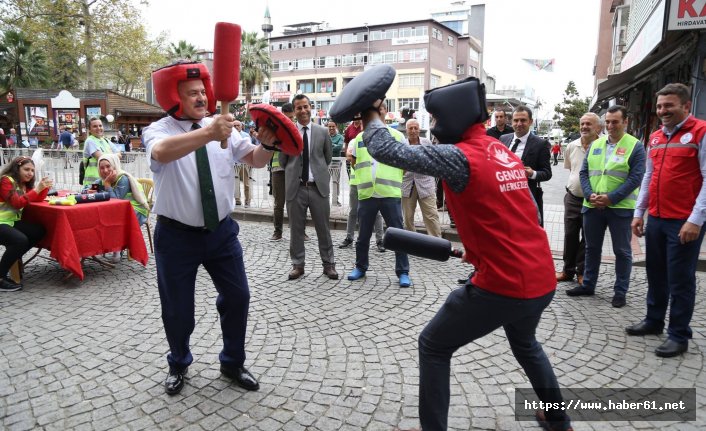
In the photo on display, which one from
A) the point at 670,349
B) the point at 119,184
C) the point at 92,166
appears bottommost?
the point at 670,349

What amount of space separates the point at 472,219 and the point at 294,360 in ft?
6.78

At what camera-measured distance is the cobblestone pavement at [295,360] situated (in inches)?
111

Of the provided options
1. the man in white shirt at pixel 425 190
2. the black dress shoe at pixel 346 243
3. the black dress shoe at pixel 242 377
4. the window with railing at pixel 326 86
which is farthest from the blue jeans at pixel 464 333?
the window with railing at pixel 326 86

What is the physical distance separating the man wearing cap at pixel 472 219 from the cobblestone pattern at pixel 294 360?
768mm

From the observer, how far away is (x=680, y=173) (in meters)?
3.68

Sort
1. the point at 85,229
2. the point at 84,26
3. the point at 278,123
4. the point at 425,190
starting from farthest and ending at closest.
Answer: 1. the point at 84,26
2. the point at 425,190
3. the point at 85,229
4. the point at 278,123

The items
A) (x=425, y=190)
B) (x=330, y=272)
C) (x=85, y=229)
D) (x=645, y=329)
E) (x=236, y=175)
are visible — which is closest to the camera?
(x=645, y=329)

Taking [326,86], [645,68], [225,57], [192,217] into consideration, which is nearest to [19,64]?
[326,86]

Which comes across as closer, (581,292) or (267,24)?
(581,292)

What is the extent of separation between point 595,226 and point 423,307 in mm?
2096

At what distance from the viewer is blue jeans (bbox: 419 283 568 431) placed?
219 cm

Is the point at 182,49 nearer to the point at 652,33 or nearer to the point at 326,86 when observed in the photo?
the point at 326,86

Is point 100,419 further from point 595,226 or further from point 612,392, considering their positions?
point 595,226

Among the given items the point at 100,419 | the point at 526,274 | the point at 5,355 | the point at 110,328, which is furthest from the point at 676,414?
the point at 5,355
